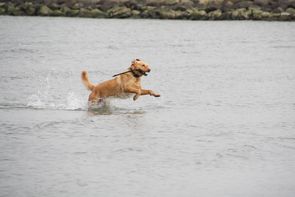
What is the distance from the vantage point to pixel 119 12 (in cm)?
4866

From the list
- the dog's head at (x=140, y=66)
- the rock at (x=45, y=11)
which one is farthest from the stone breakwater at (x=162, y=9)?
the dog's head at (x=140, y=66)

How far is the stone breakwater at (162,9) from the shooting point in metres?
46.7

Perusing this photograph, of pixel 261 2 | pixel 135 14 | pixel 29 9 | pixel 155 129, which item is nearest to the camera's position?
pixel 155 129

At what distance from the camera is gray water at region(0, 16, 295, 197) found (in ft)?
25.9

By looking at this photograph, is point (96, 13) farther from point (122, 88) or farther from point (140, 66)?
point (140, 66)

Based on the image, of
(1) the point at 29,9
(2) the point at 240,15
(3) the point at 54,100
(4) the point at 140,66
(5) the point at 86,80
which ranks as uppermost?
(4) the point at 140,66

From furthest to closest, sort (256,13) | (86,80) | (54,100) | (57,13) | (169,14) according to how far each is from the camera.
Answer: (57,13), (169,14), (256,13), (54,100), (86,80)

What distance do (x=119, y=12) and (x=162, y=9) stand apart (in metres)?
3.28

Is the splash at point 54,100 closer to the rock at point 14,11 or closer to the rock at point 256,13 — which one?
the rock at point 256,13

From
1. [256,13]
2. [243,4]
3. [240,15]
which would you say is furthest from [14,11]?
[256,13]

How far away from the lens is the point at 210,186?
7.79 m

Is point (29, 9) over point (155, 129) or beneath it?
beneath

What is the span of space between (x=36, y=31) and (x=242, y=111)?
24.9 m

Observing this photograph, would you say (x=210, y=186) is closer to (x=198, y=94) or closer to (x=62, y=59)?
(x=198, y=94)
